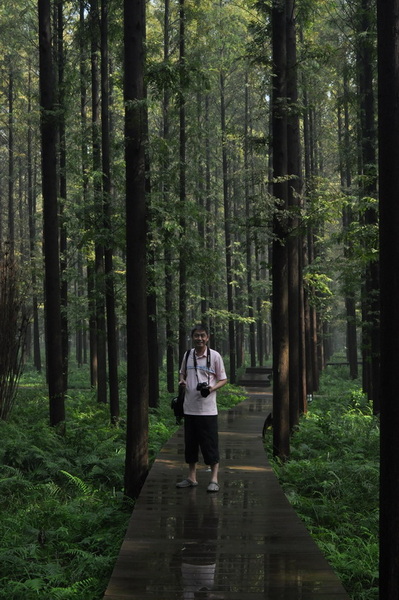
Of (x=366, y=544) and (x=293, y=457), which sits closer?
(x=366, y=544)

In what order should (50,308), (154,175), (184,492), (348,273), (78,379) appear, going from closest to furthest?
(184,492) → (50,308) → (154,175) → (348,273) → (78,379)

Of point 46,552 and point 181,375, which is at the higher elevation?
point 181,375

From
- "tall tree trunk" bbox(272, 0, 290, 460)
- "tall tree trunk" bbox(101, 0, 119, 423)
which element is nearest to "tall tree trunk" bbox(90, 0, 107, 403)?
"tall tree trunk" bbox(101, 0, 119, 423)

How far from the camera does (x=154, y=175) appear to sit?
674 inches

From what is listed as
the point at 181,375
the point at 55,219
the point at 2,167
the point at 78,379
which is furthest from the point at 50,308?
the point at 2,167

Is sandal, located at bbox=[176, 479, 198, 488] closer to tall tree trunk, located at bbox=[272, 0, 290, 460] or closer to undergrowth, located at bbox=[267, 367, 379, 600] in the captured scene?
undergrowth, located at bbox=[267, 367, 379, 600]

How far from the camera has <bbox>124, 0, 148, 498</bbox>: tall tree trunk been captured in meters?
10.1

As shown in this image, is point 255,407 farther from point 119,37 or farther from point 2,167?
point 2,167

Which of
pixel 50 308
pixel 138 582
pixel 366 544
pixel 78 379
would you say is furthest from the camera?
pixel 78 379

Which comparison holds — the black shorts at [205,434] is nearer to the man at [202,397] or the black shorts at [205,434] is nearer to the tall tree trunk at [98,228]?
the man at [202,397]

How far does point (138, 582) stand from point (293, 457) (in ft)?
30.8

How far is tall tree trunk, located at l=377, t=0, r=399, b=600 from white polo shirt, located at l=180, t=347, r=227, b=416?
4.36m

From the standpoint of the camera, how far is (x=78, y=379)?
35.3 meters

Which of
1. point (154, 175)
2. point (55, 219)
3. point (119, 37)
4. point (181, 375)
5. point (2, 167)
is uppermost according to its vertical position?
point (2, 167)
